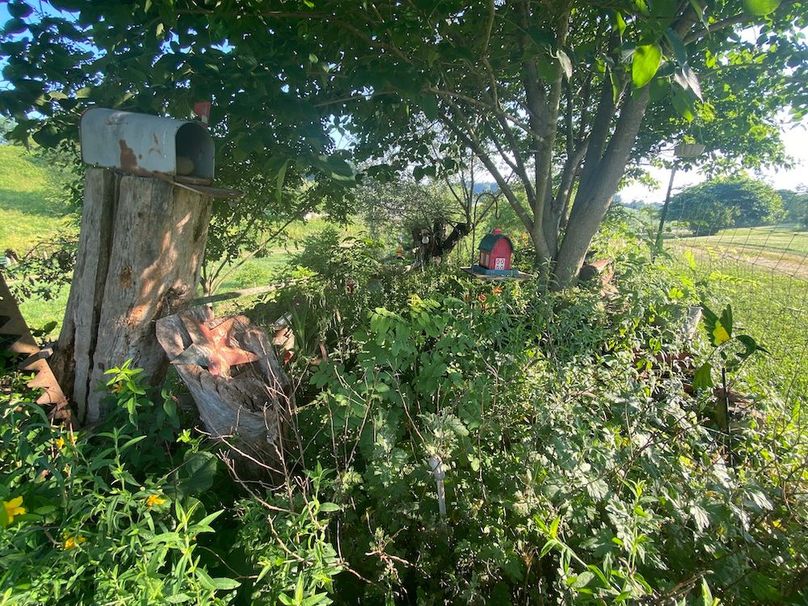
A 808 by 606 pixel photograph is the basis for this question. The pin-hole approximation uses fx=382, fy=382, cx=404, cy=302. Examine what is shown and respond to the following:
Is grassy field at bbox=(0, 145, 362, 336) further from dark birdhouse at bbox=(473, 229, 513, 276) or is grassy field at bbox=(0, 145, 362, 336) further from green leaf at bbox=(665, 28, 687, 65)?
green leaf at bbox=(665, 28, 687, 65)

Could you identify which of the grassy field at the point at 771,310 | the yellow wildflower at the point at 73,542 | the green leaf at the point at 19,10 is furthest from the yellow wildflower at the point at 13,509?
the grassy field at the point at 771,310

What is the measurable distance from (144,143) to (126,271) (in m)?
0.67

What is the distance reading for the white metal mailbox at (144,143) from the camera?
187 cm

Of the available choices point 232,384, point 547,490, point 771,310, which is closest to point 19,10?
point 232,384

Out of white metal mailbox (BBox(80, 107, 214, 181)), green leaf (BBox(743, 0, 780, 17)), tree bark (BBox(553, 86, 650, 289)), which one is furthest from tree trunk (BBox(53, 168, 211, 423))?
tree bark (BBox(553, 86, 650, 289))

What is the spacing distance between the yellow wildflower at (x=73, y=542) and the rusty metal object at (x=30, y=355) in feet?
4.02

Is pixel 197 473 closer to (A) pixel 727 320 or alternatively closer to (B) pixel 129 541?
(B) pixel 129 541

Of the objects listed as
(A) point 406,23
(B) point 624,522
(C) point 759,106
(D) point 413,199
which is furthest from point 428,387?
(C) point 759,106

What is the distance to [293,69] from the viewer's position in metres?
1.97

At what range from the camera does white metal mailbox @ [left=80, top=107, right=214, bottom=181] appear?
187 cm

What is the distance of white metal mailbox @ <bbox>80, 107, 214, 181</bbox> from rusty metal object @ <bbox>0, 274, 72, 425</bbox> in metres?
1.06

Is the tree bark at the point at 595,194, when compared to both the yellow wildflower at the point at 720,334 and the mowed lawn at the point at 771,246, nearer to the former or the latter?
the mowed lawn at the point at 771,246

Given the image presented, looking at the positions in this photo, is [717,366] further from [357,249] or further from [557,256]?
[357,249]

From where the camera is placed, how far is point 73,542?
112cm
